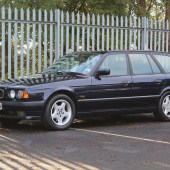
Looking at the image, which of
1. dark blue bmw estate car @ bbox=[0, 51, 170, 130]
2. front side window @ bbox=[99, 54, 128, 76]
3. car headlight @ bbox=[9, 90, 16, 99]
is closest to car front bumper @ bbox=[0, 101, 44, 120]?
dark blue bmw estate car @ bbox=[0, 51, 170, 130]

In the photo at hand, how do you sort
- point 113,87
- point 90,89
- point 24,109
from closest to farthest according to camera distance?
point 24,109
point 90,89
point 113,87

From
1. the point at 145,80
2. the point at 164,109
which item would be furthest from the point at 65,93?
the point at 164,109

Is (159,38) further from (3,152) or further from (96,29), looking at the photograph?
(3,152)

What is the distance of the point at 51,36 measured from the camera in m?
12.6

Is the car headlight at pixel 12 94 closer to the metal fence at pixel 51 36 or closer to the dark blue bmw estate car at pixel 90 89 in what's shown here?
the dark blue bmw estate car at pixel 90 89

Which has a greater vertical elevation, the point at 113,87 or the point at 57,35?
the point at 57,35

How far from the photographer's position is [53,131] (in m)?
8.61

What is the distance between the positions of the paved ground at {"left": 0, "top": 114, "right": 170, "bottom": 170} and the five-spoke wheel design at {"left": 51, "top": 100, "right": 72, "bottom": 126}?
27 centimetres

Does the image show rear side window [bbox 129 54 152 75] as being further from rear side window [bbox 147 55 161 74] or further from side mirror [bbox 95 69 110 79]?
side mirror [bbox 95 69 110 79]

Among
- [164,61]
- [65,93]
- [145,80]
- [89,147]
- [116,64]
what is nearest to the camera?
[89,147]

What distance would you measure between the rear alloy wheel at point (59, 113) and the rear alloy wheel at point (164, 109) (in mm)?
2309

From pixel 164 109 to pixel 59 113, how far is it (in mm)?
2768

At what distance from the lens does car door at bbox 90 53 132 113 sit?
9.13 metres

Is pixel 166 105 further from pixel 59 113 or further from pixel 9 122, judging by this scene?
pixel 9 122
